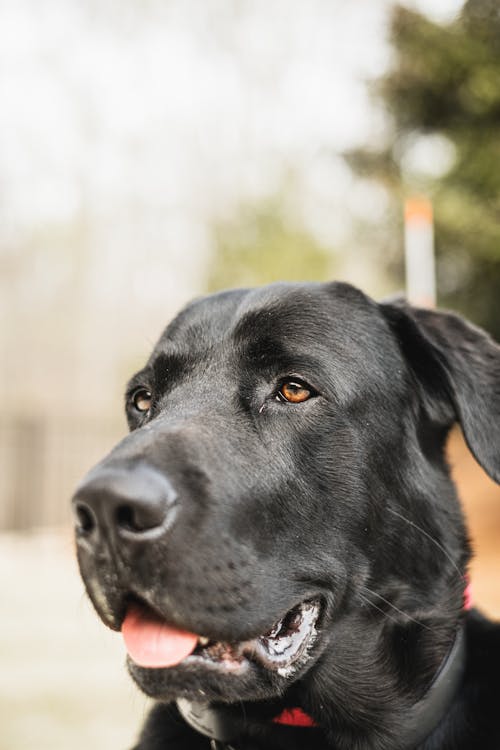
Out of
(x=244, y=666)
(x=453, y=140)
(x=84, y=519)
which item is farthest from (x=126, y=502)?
(x=453, y=140)

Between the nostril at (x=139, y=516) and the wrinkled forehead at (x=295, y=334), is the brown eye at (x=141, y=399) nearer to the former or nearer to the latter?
the wrinkled forehead at (x=295, y=334)

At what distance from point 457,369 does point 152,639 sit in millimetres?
1256

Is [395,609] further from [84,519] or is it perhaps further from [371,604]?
[84,519]

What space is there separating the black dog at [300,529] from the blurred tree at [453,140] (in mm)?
7267

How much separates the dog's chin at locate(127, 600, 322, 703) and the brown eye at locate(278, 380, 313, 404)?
0.56 meters

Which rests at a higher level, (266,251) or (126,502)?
(126,502)

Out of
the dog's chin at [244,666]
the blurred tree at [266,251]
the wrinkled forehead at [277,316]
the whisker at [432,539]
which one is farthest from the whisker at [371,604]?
the blurred tree at [266,251]

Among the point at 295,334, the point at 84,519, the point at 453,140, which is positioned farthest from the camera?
the point at 453,140

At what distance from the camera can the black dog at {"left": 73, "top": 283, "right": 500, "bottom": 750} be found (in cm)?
190

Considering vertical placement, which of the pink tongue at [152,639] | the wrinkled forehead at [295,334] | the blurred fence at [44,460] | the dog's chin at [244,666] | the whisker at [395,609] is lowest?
the blurred fence at [44,460]

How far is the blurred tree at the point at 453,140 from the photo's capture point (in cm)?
946

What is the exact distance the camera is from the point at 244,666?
6.64 ft

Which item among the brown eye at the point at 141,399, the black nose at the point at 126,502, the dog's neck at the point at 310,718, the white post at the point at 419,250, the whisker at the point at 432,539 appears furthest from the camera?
the white post at the point at 419,250

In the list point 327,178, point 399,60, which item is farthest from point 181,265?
point 399,60
